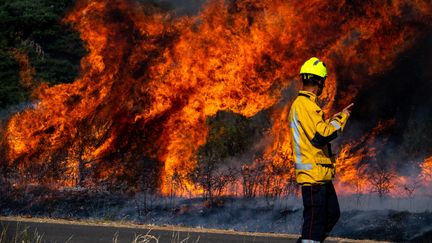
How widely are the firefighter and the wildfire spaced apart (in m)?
7.43

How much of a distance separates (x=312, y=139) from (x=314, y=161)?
18 cm

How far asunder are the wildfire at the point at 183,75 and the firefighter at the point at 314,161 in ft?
24.4

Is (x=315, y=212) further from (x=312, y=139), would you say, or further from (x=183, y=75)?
(x=183, y=75)

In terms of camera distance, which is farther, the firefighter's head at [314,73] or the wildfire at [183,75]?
the wildfire at [183,75]

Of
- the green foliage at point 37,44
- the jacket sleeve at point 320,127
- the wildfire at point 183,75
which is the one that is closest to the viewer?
the jacket sleeve at point 320,127

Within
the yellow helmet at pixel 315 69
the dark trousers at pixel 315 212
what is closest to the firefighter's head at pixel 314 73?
the yellow helmet at pixel 315 69

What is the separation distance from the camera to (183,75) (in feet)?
48.9

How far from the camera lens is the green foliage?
1759 centimetres

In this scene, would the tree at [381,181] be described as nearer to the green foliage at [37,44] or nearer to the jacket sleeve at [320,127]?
the jacket sleeve at [320,127]

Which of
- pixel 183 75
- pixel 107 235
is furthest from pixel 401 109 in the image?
pixel 107 235

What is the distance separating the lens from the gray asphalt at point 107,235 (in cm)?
966

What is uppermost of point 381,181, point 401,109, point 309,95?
point 401,109

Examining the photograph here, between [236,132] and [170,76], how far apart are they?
4938mm

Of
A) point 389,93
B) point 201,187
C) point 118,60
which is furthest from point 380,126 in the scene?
point 118,60
